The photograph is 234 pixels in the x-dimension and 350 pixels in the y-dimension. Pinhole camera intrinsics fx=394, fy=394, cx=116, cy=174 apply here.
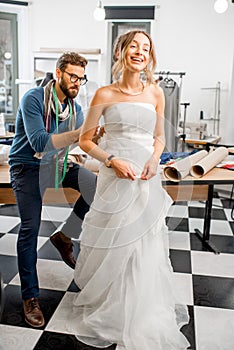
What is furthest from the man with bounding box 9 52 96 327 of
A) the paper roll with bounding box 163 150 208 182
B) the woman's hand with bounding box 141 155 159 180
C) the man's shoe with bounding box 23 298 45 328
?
the paper roll with bounding box 163 150 208 182

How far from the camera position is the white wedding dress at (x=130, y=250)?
1.74 metres

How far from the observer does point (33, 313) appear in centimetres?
199

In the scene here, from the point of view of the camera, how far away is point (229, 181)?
8.32 ft

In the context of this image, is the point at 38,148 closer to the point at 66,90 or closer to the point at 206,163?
the point at 66,90

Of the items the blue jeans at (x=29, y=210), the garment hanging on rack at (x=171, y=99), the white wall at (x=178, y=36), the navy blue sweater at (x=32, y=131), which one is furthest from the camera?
the white wall at (x=178, y=36)

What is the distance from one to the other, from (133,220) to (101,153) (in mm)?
339

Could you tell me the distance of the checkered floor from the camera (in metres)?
1.87

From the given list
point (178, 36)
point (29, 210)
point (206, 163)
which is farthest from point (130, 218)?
point (178, 36)

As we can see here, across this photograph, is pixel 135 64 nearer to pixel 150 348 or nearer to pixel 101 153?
pixel 101 153

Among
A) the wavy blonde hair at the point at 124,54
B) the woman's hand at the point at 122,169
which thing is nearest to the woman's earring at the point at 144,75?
the wavy blonde hair at the point at 124,54

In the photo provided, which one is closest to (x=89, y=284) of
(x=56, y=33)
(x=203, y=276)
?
(x=203, y=276)

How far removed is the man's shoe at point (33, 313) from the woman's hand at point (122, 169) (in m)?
0.85

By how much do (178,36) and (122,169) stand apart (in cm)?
373

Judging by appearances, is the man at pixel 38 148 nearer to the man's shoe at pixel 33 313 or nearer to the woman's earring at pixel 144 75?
the man's shoe at pixel 33 313
